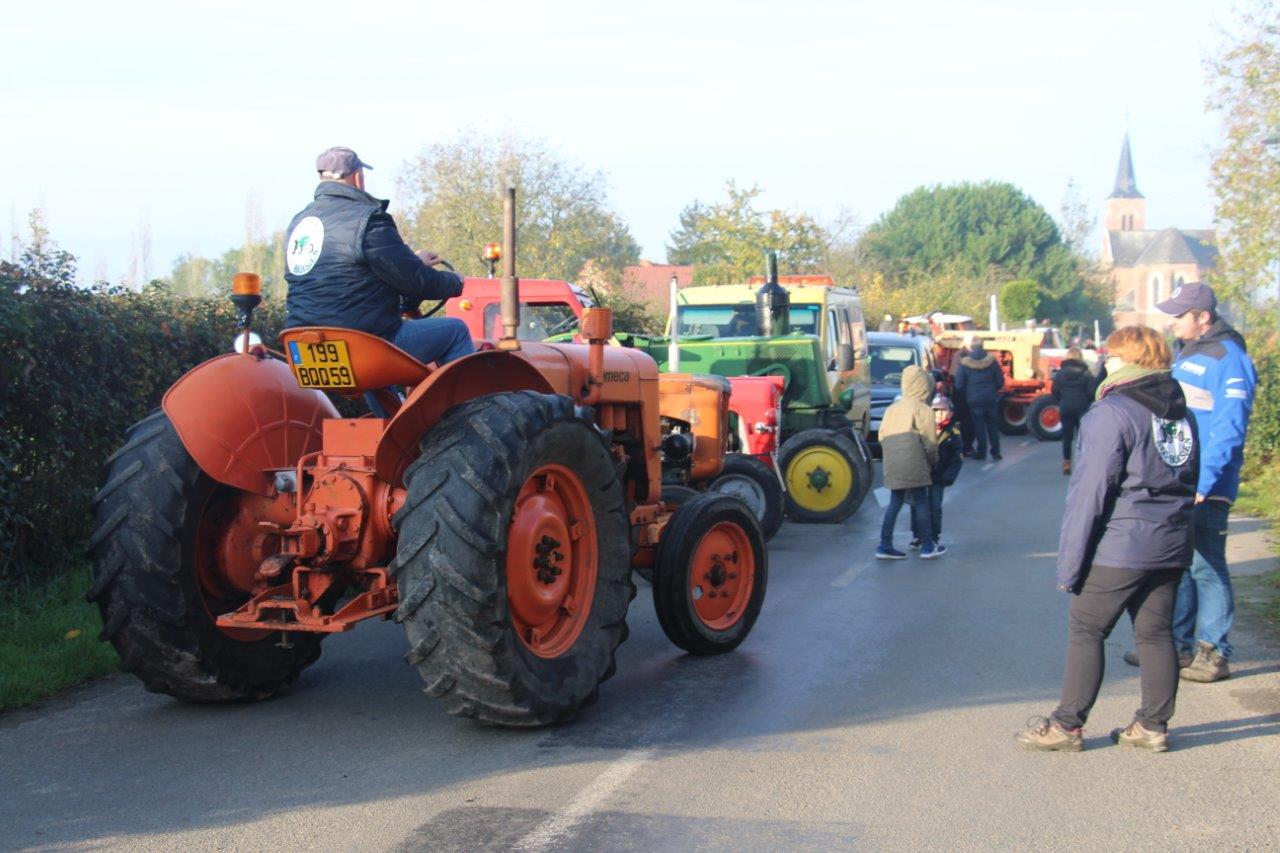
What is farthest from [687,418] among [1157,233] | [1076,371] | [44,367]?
[1157,233]

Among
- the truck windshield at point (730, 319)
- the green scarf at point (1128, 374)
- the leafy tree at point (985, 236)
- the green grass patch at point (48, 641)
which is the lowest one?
the green grass patch at point (48, 641)

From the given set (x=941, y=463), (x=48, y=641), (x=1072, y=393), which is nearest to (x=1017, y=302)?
(x=1072, y=393)

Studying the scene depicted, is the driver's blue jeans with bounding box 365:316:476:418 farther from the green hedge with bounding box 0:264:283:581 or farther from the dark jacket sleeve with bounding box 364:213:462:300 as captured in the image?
the green hedge with bounding box 0:264:283:581

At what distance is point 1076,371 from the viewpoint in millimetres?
19953

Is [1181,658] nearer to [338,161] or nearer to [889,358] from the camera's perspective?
[338,161]

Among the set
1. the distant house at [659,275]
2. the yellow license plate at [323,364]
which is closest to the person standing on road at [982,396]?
the yellow license plate at [323,364]

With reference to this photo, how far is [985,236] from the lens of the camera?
278ft

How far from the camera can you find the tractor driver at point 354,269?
602cm

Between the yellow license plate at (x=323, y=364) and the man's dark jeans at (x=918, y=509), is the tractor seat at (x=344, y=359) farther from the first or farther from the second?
the man's dark jeans at (x=918, y=509)

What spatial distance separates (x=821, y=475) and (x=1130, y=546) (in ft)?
26.8

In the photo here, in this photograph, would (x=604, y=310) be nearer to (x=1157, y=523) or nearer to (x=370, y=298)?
(x=370, y=298)

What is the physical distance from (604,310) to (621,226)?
2790cm

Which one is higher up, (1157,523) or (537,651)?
(1157,523)

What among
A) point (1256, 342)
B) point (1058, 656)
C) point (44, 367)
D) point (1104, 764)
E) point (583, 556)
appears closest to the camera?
point (1104, 764)
